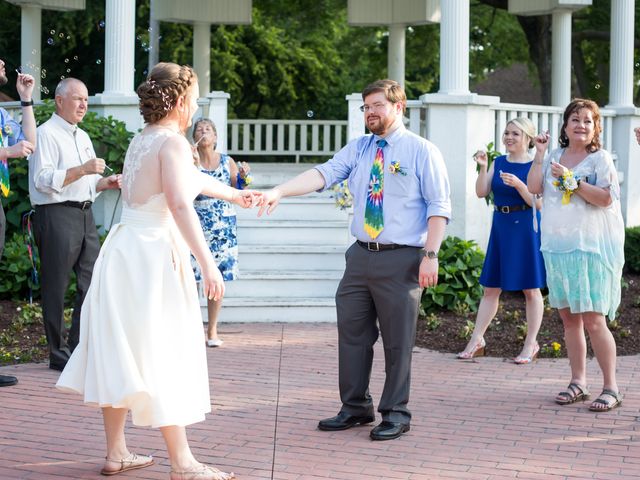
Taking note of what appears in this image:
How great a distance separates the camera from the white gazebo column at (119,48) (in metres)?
12.4

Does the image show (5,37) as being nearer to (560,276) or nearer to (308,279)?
(308,279)

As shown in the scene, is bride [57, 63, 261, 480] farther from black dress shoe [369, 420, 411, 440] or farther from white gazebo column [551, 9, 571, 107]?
white gazebo column [551, 9, 571, 107]

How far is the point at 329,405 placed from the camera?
7.12 meters

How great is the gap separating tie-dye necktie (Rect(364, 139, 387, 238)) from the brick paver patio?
124 cm

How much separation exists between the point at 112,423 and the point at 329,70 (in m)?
25.2

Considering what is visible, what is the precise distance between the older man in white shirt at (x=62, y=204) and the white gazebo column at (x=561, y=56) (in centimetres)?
1008

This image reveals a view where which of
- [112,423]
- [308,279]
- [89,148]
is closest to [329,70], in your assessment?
[308,279]

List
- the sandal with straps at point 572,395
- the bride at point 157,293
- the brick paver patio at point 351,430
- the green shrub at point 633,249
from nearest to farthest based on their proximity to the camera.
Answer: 1. the bride at point 157,293
2. the brick paver patio at point 351,430
3. the sandal with straps at point 572,395
4. the green shrub at point 633,249

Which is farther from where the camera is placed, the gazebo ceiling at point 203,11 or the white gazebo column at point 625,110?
the gazebo ceiling at point 203,11

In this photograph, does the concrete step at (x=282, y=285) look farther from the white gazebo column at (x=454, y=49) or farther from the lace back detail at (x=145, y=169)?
the lace back detail at (x=145, y=169)

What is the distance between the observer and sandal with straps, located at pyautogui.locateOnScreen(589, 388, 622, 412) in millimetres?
6949

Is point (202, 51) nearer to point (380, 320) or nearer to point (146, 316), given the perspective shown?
point (380, 320)

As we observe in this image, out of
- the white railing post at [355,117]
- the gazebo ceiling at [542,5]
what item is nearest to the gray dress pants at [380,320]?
the white railing post at [355,117]

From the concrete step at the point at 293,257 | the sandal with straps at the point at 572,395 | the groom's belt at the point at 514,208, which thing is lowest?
the sandal with straps at the point at 572,395
